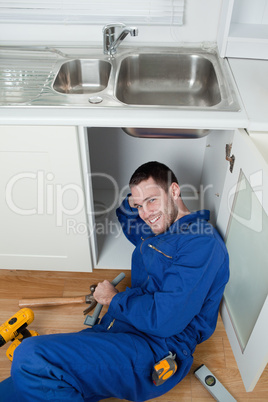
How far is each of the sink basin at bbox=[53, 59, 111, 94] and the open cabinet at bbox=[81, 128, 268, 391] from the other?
0.91 feet

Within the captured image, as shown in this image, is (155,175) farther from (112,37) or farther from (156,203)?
(112,37)

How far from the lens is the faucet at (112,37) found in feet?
4.60

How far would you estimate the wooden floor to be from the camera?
1.30 meters

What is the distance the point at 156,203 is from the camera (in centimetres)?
129

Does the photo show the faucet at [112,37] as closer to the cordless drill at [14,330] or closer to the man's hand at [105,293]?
A: the man's hand at [105,293]

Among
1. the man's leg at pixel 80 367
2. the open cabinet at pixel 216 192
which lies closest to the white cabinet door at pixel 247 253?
the open cabinet at pixel 216 192

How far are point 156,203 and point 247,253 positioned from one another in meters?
0.37

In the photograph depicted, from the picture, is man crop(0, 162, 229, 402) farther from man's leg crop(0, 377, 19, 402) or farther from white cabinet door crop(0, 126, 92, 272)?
white cabinet door crop(0, 126, 92, 272)

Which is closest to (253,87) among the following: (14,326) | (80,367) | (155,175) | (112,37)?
(155,175)

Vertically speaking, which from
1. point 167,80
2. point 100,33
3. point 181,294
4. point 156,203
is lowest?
point 181,294

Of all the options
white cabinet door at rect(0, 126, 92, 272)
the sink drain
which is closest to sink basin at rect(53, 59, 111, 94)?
the sink drain

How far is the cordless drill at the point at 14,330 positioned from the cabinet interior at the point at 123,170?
432 mm

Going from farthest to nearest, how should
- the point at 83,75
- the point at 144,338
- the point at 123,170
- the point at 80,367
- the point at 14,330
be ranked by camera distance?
1. the point at 123,170
2. the point at 83,75
3. the point at 14,330
4. the point at 144,338
5. the point at 80,367

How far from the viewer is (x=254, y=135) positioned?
1.16 meters
